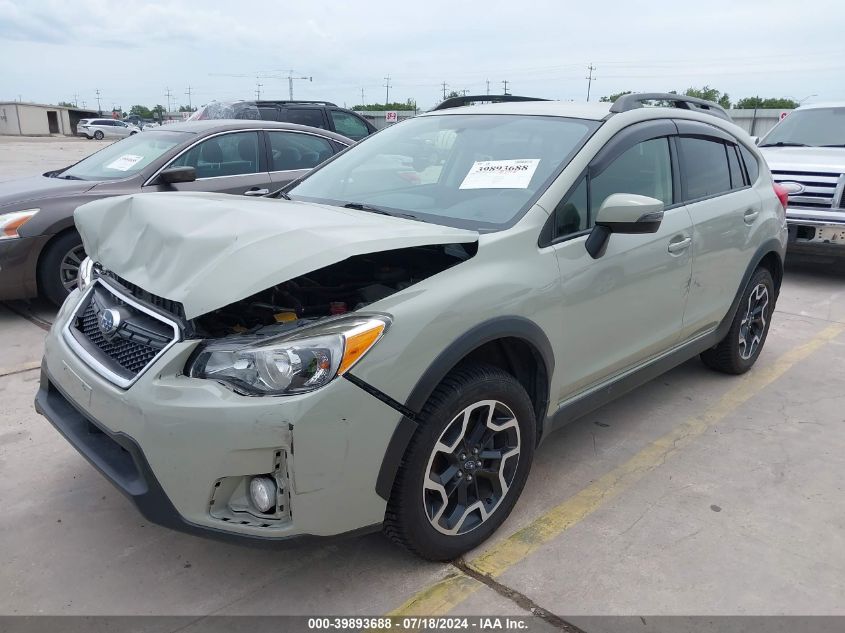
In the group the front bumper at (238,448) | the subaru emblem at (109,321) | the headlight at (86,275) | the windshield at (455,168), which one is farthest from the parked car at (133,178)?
the front bumper at (238,448)

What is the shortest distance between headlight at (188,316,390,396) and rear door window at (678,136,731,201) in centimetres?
236

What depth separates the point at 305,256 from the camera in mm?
2164

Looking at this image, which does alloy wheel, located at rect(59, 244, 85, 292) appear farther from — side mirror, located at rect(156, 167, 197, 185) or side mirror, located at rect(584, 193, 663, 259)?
side mirror, located at rect(584, 193, 663, 259)

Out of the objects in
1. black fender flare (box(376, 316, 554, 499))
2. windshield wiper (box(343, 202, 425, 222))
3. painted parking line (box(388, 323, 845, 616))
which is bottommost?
painted parking line (box(388, 323, 845, 616))

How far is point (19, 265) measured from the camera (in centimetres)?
516

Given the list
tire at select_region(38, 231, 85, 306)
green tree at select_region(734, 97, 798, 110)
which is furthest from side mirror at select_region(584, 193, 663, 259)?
green tree at select_region(734, 97, 798, 110)

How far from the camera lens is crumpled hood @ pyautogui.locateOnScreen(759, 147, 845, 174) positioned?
282 inches

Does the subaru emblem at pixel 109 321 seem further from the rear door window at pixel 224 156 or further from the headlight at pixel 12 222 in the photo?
the rear door window at pixel 224 156

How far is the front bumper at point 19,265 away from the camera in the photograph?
511 centimetres

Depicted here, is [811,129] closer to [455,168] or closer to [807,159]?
[807,159]

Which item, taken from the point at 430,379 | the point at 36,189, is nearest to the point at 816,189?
the point at 430,379

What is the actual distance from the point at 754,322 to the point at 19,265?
535 centimetres

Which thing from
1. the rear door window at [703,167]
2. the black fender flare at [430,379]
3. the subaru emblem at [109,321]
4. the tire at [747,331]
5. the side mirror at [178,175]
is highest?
the rear door window at [703,167]

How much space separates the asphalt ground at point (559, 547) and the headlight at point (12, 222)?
1755mm
